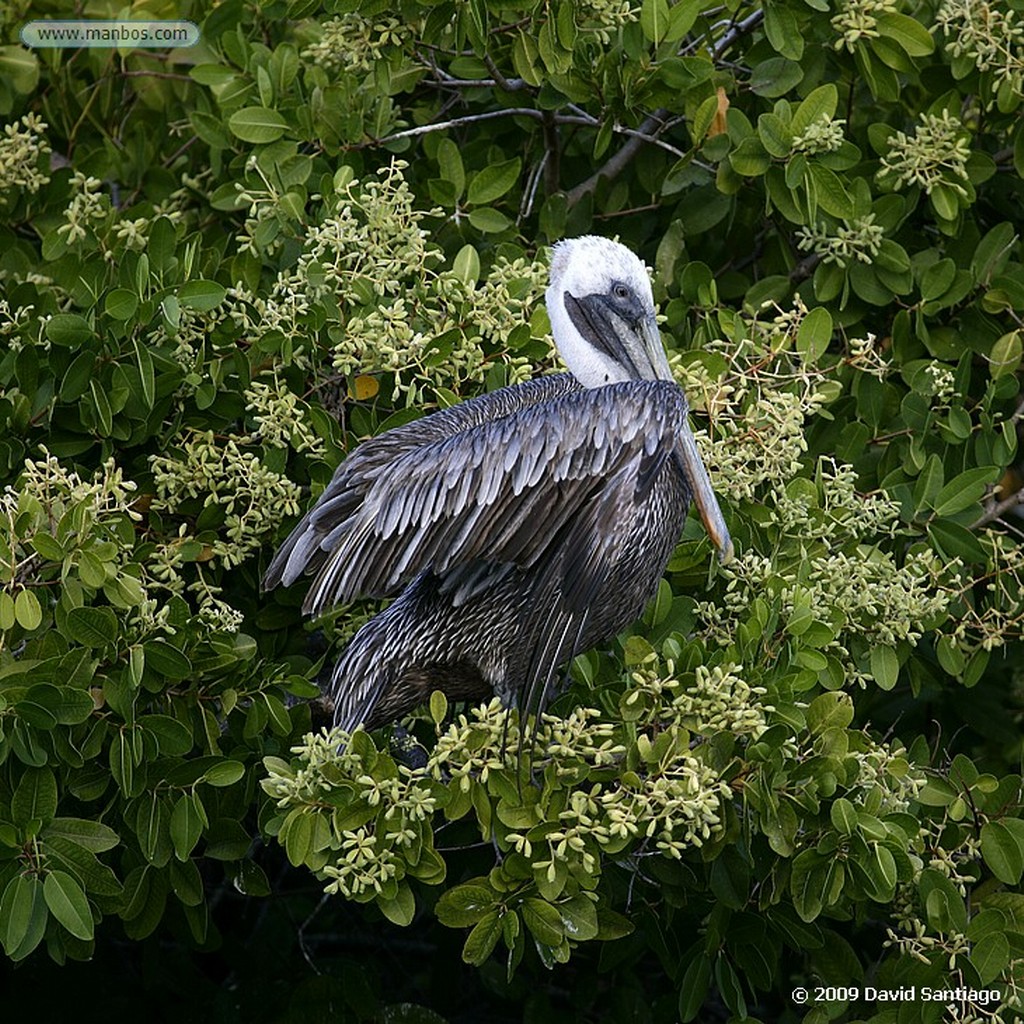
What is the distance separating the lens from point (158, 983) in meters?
5.14

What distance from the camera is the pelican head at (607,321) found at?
13.5 ft

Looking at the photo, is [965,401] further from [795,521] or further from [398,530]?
[398,530]

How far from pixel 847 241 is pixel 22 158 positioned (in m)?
2.46

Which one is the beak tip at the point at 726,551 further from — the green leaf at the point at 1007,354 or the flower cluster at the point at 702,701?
the green leaf at the point at 1007,354

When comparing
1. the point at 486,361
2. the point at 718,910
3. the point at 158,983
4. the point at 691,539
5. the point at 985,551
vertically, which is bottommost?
the point at 158,983

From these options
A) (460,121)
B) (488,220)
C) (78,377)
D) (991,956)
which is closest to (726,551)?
(991,956)

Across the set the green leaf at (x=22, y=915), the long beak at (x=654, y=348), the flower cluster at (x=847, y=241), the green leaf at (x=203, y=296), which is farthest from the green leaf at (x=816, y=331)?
the green leaf at (x=22, y=915)

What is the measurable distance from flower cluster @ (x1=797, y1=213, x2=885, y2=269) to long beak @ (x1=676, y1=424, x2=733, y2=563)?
3.86ft

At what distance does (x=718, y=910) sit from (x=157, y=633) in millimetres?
1528

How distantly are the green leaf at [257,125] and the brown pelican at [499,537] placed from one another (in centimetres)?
138

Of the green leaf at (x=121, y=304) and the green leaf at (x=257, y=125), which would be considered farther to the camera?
the green leaf at (x=257, y=125)

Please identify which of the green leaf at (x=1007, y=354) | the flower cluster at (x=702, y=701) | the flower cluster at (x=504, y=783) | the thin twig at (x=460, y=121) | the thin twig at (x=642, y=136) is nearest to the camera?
the flower cluster at (x=504, y=783)

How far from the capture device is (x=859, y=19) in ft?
15.3

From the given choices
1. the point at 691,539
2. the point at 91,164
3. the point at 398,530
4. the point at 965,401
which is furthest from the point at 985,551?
the point at 91,164
